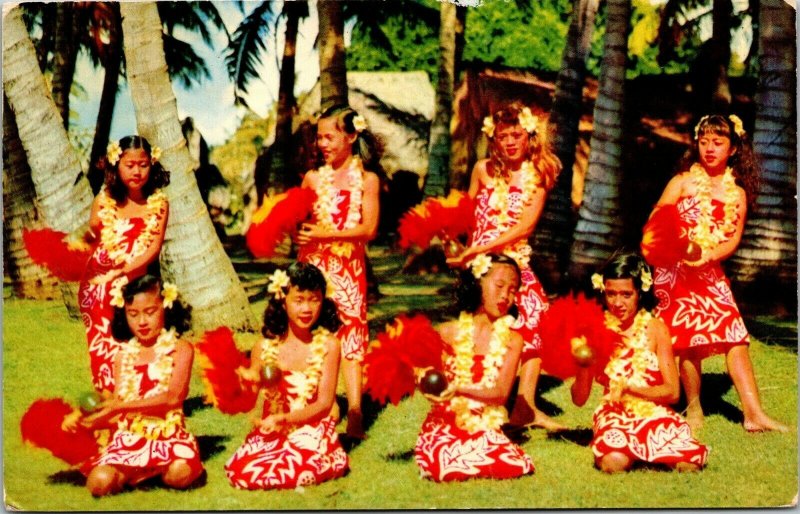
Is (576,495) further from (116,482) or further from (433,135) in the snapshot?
(433,135)

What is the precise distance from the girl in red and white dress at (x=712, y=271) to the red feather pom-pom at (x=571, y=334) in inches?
25.9

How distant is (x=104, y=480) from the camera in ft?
16.8

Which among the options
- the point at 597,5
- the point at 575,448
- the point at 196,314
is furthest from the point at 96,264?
the point at 597,5

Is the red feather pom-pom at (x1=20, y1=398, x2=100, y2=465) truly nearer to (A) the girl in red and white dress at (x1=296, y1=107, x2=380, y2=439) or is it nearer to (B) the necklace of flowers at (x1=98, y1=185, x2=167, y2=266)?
(B) the necklace of flowers at (x1=98, y1=185, x2=167, y2=266)

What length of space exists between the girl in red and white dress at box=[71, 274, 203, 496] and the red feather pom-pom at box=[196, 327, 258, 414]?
0.52 ft

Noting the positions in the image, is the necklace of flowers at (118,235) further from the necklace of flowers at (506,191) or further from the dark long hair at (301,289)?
the necklace of flowers at (506,191)

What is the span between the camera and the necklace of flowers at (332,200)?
5.62 m

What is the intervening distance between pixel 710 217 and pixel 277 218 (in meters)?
2.30

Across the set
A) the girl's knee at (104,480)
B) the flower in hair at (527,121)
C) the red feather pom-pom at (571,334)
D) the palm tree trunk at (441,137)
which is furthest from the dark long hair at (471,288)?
the palm tree trunk at (441,137)

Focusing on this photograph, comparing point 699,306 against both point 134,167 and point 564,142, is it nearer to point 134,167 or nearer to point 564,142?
point 564,142

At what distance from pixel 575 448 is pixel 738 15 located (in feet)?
9.44

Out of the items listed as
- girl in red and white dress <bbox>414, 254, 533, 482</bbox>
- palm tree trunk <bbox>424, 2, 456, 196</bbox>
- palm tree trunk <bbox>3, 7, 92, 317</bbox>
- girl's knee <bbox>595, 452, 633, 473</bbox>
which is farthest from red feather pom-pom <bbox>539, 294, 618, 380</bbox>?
palm tree trunk <bbox>3, 7, 92, 317</bbox>

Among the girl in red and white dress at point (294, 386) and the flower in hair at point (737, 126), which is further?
the flower in hair at point (737, 126)

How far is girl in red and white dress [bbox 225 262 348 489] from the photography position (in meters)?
5.05
